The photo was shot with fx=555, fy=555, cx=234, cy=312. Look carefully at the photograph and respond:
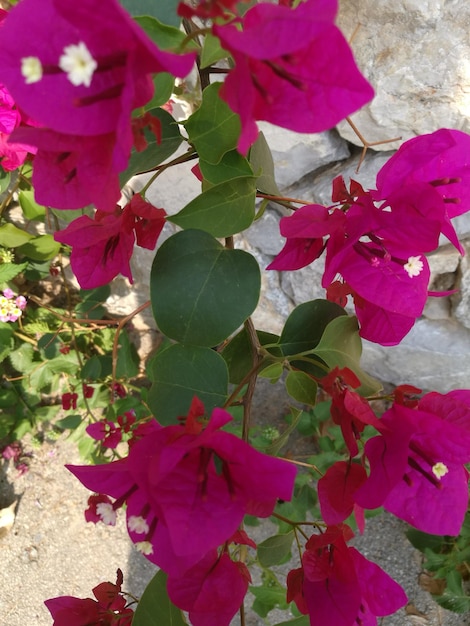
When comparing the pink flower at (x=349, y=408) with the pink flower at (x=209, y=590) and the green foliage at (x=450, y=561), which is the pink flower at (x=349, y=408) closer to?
the pink flower at (x=209, y=590)

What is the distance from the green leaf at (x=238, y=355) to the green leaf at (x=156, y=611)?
0.75 feet

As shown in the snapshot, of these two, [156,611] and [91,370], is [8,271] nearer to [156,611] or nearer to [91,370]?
[91,370]

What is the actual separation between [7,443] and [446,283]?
1.29 meters

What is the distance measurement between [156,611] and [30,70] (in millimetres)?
515

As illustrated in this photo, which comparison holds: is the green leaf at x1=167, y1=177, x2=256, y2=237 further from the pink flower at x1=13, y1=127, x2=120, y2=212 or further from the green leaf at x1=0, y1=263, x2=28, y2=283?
the green leaf at x1=0, y1=263, x2=28, y2=283

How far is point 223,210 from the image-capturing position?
485 mm

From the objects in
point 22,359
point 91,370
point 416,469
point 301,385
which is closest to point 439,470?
point 416,469

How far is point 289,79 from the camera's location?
33 centimetres

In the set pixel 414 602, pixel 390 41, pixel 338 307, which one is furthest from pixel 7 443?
pixel 390 41

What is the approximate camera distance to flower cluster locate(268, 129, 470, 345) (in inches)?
18.5

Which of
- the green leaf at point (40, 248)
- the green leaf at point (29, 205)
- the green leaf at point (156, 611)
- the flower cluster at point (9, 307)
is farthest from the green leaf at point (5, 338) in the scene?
the green leaf at point (156, 611)

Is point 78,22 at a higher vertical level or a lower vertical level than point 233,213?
higher

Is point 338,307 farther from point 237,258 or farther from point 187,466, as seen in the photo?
point 187,466

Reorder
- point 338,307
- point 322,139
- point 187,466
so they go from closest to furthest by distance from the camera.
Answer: point 187,466
point 338,307
point 322,139
